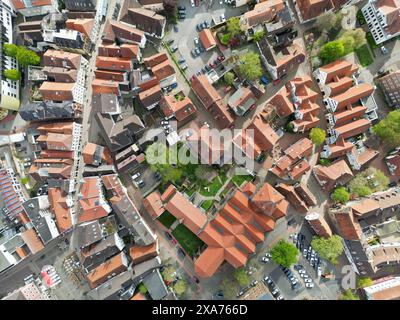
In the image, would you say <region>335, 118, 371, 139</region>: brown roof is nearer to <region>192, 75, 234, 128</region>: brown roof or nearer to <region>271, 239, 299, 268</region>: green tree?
<region>192, 75, 234, 128</region>: brown roof

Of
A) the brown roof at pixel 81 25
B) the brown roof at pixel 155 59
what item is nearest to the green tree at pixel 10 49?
the brown roof at pixel 81 25

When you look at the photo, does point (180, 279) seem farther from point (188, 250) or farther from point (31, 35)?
point (31, 35)

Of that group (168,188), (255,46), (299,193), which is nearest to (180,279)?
(168,188)

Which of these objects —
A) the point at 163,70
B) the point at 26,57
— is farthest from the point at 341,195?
the point at 26,57

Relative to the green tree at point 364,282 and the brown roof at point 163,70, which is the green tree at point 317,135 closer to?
the green tree at point 364,282

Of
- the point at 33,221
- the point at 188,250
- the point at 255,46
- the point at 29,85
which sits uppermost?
the point at 29,85

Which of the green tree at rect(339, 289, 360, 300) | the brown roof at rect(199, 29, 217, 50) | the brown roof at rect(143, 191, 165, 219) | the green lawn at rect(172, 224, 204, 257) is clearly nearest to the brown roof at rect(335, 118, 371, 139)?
the brown roof at rect(199, 29, 217, 50)
